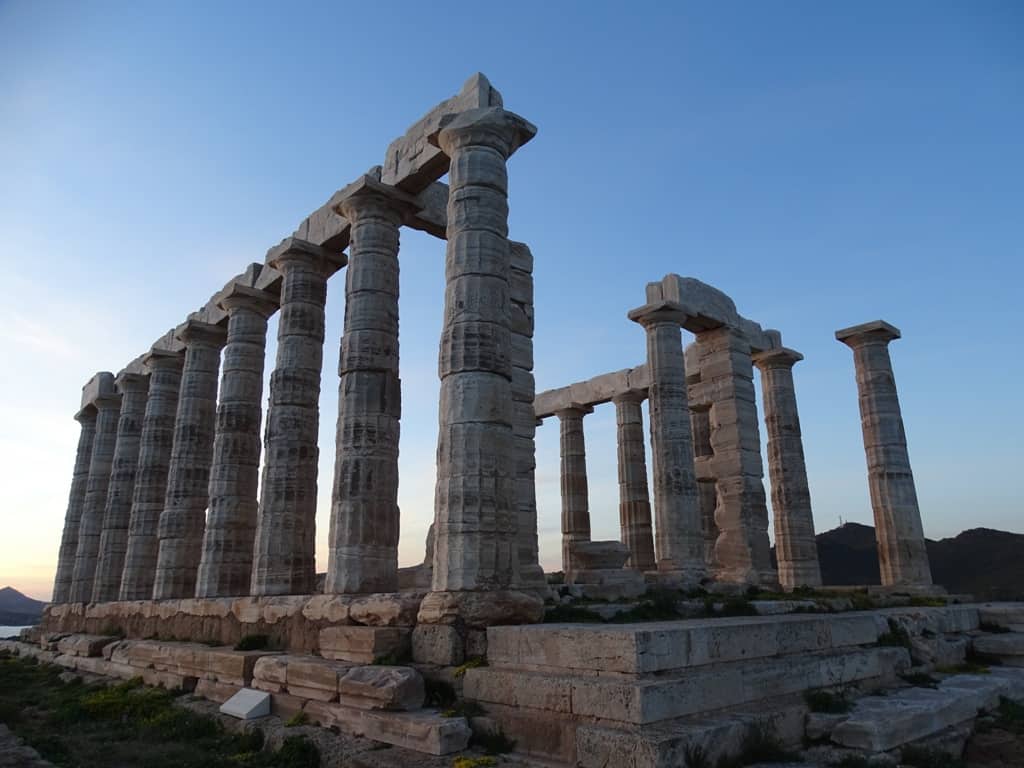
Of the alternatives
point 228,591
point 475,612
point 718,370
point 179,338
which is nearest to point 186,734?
point 475,612

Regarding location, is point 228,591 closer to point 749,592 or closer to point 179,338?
point 179,338

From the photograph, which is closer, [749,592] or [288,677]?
[288,677]

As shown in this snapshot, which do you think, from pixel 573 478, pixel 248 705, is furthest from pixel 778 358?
pixel 248 705

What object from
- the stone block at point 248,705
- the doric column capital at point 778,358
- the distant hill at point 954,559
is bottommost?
the stone block at point 248,705

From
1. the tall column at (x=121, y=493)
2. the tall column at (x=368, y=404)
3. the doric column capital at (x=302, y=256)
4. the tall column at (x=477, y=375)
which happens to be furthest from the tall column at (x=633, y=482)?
the tall column at (x=121, y=493)

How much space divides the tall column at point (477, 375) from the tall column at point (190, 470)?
12.3 metres

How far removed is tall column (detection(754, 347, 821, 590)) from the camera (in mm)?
22766

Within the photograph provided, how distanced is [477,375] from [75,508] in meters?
25.6

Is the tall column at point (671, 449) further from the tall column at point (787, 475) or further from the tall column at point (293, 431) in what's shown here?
the tall column at point (293, 431)

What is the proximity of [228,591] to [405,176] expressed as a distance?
35.1 feet

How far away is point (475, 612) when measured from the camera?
9781mm

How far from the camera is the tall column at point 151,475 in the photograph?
2238 cm

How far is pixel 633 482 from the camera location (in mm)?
28375

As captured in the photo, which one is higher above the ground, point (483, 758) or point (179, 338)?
point (179, 338)
